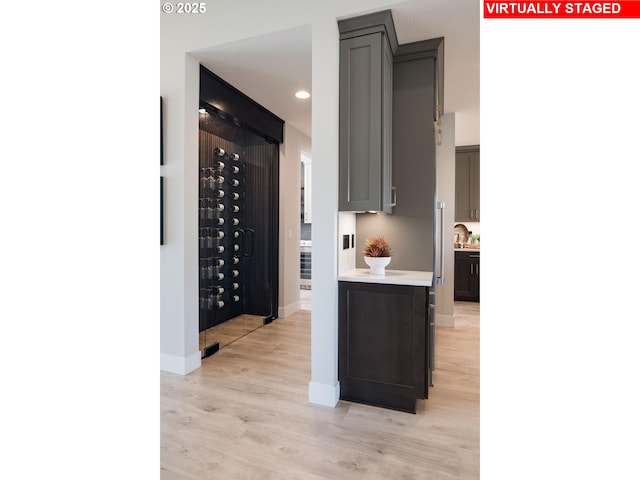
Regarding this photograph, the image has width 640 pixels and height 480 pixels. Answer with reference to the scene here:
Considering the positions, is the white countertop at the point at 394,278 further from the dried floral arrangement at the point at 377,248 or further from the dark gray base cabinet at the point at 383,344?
the dried floral arrangement at the point at 377,248

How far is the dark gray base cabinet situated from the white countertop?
0.09 ft

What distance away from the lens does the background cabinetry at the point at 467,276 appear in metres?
5.47

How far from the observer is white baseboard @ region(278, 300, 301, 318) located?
14.9ft

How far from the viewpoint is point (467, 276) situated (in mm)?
5531

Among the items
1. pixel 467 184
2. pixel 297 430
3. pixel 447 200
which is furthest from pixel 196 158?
pixel 467 184

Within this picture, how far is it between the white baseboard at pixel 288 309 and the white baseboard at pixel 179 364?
173 cm

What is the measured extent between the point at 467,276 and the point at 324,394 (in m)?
3.95
